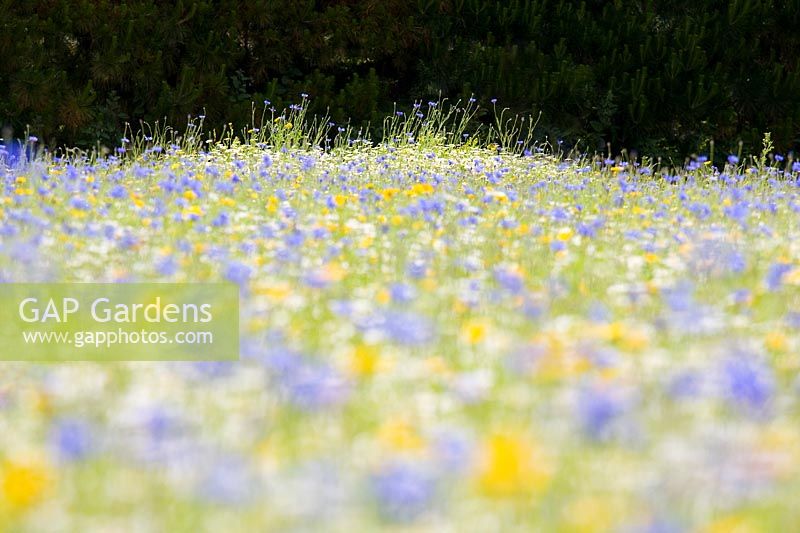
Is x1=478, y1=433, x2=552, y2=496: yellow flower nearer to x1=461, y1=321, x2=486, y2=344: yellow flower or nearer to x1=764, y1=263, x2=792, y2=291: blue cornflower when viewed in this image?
x1=461, y1=321, x2=486, y2=344: yellow flower

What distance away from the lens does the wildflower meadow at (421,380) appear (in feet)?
6.72

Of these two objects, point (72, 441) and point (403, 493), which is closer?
point (403, 493)

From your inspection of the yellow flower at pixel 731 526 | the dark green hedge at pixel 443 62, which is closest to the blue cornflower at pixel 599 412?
the yellow flower at pixel 731 526

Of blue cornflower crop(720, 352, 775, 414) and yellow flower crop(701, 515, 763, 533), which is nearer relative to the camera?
yellow flower crop(701, 515, 763, 533)

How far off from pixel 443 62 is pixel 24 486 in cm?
905

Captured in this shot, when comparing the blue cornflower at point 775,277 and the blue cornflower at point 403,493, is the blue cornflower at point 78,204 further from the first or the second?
the blue cornflower at point 403,493

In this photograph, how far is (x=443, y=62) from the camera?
1056 cm

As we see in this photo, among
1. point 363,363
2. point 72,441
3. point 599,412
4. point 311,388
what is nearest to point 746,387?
point 599,412

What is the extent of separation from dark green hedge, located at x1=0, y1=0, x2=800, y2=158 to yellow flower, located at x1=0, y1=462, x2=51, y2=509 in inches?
300

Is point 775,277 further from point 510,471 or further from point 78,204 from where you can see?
point 78,204

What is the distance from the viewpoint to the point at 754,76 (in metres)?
10.7

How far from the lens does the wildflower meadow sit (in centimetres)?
205

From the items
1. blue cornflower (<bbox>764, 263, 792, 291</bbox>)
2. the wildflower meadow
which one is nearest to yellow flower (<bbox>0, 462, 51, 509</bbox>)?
the wildflower meadow

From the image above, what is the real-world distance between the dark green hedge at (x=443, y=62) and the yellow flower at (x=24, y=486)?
7613 millimetres
